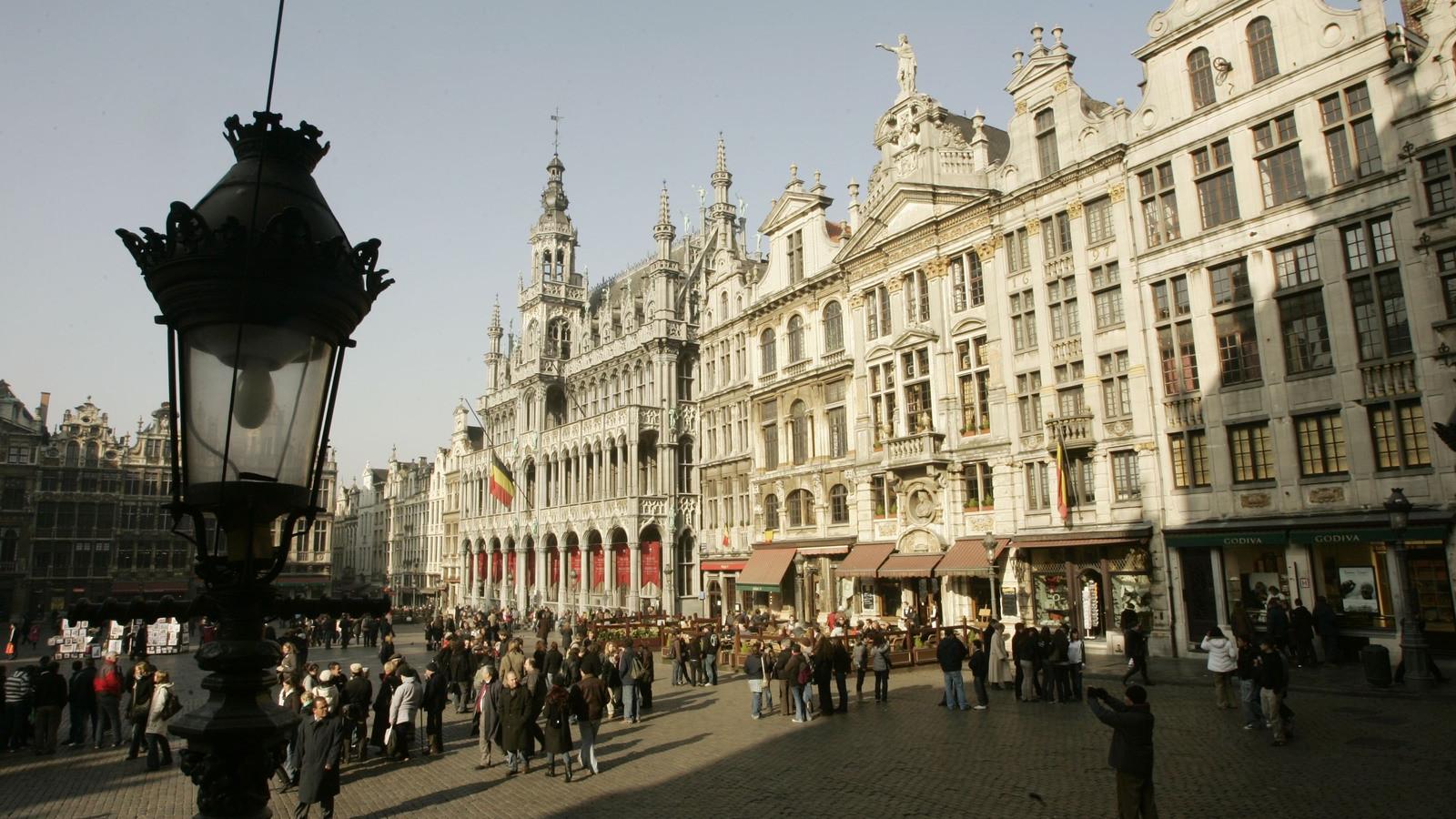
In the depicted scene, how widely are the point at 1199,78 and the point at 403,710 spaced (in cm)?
2793

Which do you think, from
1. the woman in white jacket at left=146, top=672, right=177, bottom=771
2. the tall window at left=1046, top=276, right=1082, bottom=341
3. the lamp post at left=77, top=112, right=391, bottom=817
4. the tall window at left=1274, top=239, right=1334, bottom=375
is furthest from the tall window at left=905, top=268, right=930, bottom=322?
the lamp post at left=77, top=112, right=391, bottom=817

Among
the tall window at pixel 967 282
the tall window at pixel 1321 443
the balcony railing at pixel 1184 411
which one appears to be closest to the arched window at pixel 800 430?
the tall window at pixel 967 282

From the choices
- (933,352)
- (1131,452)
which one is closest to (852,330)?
(933,352)

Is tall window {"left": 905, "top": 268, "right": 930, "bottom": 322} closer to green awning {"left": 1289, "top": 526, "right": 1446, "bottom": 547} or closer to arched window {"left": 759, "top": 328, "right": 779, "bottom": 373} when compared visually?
arched window {"left": 759, "top": 328, "right": 779, "bottom": 373}

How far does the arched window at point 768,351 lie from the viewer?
43.2m

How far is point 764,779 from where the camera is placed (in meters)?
13.5

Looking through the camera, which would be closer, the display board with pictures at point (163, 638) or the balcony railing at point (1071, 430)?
the balcony railing at point (1071, 430)

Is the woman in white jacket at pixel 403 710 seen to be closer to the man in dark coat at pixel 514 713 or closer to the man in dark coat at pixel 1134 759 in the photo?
the man in dark coat at pixel 514 713

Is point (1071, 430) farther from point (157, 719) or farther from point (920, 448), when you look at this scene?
point (157, 719)

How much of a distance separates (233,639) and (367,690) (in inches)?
531

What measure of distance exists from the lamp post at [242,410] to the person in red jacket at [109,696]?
58.6 ft

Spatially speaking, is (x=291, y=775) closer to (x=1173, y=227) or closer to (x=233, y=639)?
(x=233, y=639)

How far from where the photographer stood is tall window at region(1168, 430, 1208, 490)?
26.1 m

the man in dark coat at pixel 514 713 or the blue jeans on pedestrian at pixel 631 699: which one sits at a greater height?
the man in dark coat at pixel 514 713
